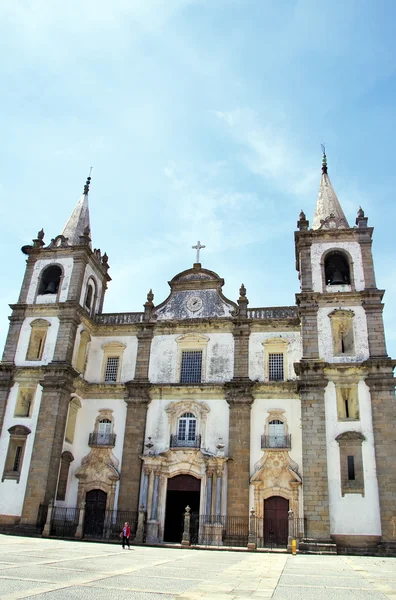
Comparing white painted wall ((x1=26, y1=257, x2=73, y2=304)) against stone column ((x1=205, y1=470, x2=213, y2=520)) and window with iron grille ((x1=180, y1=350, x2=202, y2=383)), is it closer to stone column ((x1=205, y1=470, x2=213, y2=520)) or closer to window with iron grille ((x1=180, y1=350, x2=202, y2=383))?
window with iron grille ((x1=180, y1=350, x2=202, y2=383))

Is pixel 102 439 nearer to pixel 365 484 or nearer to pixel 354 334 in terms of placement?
pixel 365 484

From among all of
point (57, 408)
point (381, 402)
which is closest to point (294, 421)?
point (381, 402)

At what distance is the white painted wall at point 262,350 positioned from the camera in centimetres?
2686

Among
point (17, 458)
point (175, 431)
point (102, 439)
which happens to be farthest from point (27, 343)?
point (175, 431)

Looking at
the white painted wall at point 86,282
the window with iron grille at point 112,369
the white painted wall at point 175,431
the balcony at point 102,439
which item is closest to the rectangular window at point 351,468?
the white painted wall at point 175,431

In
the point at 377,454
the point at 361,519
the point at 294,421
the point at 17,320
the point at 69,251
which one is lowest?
the point at 361,519

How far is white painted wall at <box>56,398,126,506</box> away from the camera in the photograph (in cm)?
2643

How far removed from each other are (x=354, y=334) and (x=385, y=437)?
5.15 metres

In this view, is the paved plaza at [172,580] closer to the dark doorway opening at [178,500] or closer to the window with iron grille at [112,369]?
the dark doorway opening at [178,500]

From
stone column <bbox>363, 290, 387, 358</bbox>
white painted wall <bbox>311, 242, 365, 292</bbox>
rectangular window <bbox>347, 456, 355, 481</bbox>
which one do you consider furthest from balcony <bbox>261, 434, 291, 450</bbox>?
white painted wall <bbox>311, 242, 365, 292</bbox>

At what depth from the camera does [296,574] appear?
1227cm

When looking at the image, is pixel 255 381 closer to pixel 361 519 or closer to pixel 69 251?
pixel 361 519

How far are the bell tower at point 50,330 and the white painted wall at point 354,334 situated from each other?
12.9 meters

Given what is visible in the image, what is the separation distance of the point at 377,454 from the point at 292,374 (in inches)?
231
